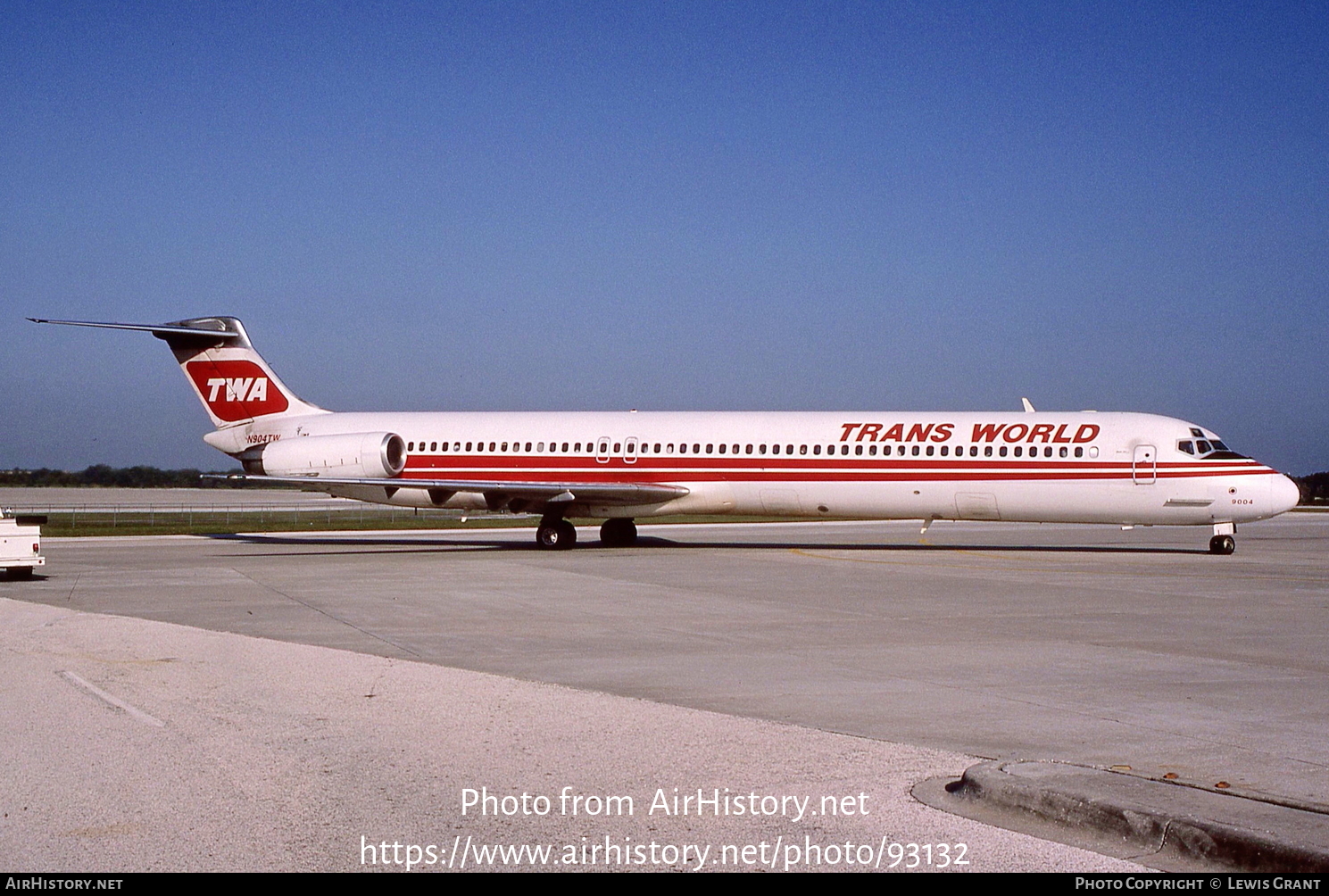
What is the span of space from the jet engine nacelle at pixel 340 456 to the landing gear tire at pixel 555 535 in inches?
158

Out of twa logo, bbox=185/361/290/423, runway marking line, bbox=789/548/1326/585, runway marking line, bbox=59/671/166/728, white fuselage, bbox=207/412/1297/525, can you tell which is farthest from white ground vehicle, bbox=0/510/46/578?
runway marking line, bbox=789/548/1326/585

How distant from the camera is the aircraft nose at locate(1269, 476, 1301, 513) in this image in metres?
24.6

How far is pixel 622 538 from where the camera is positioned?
30.5 metres

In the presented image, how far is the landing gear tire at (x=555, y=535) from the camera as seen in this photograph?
28.8m

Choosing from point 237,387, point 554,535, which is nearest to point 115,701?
point 554,535

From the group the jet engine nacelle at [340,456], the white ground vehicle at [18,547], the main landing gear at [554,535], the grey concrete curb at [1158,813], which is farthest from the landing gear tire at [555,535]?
the grey concrete curb at [1158,813]

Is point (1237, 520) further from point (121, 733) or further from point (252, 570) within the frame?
point (121, 733)

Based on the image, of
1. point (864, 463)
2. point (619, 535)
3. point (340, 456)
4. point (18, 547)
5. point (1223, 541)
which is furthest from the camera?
point (619, 535)

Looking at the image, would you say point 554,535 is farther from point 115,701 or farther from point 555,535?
point 115,701

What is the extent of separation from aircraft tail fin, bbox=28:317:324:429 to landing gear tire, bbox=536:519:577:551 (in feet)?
25.4

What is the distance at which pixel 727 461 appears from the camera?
2786cm

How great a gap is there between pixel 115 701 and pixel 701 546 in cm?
2153

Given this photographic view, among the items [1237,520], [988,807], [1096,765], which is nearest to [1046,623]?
[1096,765]

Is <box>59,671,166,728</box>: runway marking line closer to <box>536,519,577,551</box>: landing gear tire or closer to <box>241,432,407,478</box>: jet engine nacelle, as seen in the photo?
<box>536,519,577,551</box>: landing gear tire
